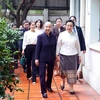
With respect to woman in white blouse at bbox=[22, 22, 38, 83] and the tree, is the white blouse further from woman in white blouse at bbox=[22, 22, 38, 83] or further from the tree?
Result: the tree

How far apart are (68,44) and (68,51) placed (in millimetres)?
159

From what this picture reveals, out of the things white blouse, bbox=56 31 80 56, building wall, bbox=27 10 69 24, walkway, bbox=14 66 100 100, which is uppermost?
building wall, bbox=27 10 69 24

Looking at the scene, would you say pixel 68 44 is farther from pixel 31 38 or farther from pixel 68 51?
pixel 31 38

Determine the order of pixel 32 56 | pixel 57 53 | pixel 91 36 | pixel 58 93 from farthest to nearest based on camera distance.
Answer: pixel 32 56, pixel 91 36, pixel 58 93, pixel 57 53

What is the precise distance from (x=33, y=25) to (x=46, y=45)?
1640 millimetres

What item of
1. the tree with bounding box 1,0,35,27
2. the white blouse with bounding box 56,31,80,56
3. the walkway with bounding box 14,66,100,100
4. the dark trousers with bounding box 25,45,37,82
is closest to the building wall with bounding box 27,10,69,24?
the tree with bounding box 1,0,35,27

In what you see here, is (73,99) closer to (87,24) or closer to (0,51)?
(87,24)

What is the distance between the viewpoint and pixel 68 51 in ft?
21.6

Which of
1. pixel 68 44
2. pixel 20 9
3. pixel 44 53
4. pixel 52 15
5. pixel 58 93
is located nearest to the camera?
pixel 44 53

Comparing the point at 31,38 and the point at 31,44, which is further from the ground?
the point at 31,38

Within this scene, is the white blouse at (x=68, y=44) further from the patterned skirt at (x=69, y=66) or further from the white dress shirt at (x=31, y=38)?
the white dress shirt at (x=31, y=38)

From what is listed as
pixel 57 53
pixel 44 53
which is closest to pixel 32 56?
pixel 57 53

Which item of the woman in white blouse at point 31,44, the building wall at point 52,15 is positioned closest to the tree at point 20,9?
the building wall at point 52,15

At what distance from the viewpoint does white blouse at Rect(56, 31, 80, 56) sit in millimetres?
6526
